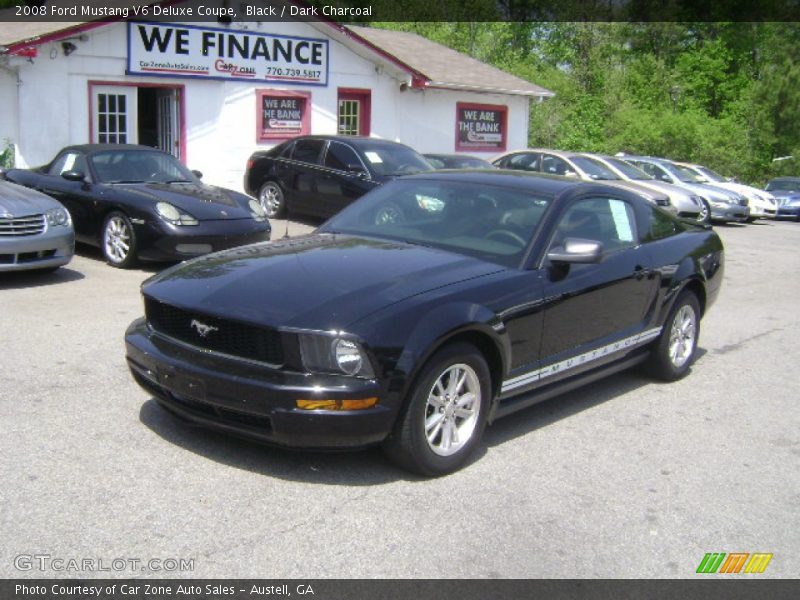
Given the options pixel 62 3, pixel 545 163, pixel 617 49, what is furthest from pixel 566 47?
pixel 62 3

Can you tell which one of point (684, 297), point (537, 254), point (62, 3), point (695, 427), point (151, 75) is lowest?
point (695, 427)

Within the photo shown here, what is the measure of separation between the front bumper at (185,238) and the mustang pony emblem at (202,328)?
5.70 metres

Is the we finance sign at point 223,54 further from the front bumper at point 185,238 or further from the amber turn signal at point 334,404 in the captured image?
Result: the amber turn signal at point 334,404

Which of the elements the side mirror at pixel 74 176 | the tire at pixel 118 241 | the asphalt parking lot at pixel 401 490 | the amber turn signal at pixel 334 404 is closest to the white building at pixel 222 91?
the side mirror at pixel 74 176

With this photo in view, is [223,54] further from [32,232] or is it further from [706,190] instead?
[706,190]

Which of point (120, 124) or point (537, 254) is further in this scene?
point (120, 124)

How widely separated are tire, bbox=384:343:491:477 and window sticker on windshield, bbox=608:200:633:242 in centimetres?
194

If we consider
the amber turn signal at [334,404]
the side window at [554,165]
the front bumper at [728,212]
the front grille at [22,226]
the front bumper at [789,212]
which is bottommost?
the front bumper at [789,212]

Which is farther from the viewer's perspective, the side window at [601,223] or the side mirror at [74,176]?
the side mirror at [74,176]

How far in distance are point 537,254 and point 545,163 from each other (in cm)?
1445

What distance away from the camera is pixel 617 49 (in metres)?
48.8

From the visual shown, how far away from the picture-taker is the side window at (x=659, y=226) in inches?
264
